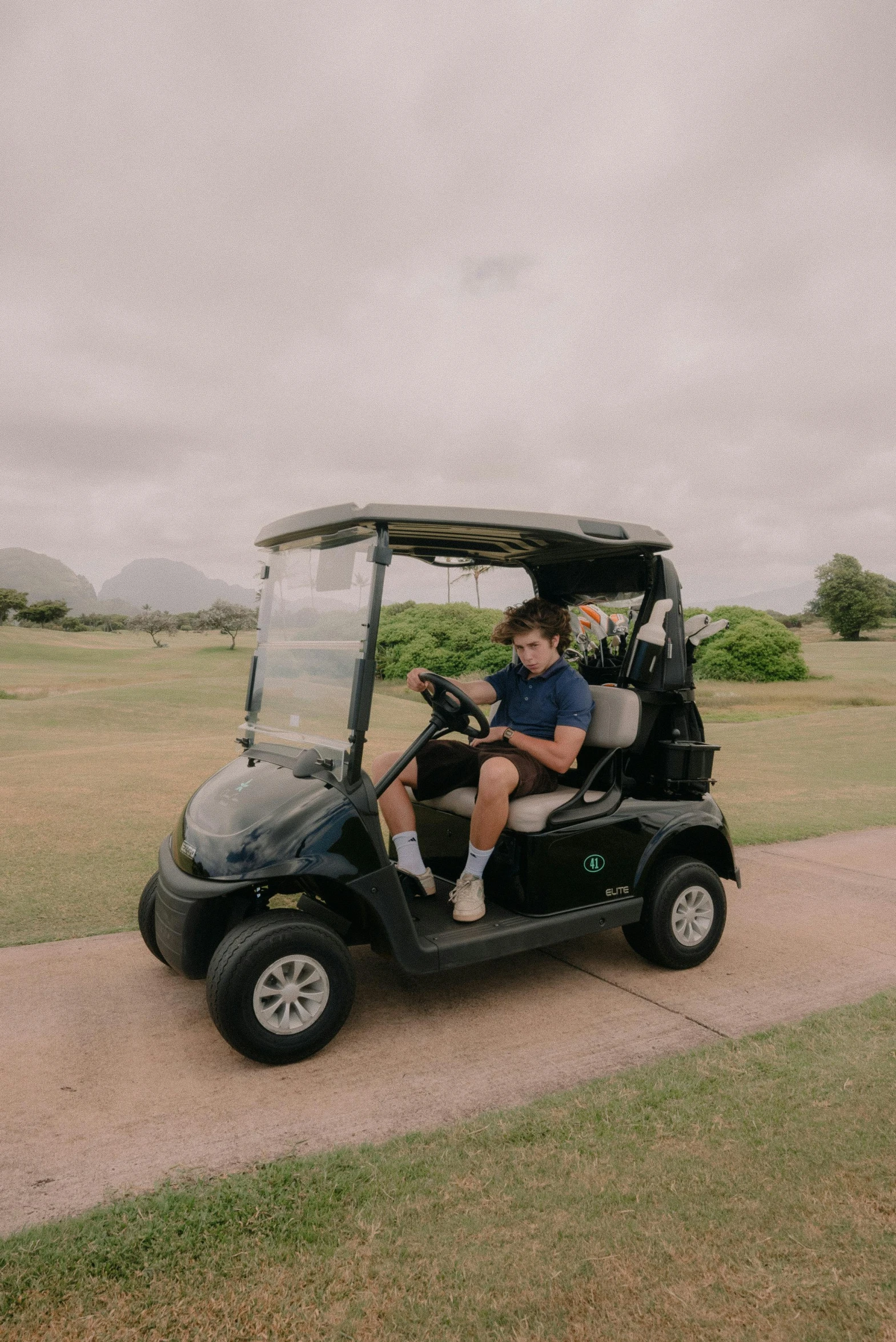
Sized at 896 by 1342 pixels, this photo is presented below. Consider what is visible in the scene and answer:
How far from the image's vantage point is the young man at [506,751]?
3.96 metres

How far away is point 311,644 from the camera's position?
13.1 ft

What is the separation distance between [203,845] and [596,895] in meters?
1.90

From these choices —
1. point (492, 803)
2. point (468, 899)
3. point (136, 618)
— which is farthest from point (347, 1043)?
point (136, 618)

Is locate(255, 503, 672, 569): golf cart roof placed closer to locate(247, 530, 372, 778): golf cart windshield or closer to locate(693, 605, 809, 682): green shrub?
locate(247, 530, 372, 778): golf cart windshield

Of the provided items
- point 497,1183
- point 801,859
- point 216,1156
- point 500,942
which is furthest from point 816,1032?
point 801,859

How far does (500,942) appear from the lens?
382cm

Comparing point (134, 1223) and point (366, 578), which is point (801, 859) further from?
point (134, 1223)

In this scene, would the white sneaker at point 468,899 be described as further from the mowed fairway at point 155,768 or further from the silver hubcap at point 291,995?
the mowed fairway at point 155,768

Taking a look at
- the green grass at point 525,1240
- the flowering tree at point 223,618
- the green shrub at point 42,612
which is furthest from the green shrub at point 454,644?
the green shrub at point 42,612

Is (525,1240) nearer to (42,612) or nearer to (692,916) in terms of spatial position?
(692,916)

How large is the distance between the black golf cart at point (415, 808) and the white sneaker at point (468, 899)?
0.18 feet

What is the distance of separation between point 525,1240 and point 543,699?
8.44 feet

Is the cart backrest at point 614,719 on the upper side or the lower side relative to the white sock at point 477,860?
upper

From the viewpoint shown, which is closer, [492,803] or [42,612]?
[492,803]
